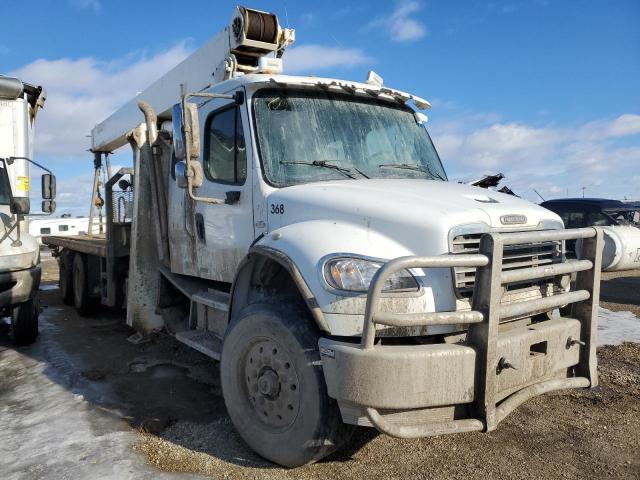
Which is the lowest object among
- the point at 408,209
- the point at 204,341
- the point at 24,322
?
the point at 24,322

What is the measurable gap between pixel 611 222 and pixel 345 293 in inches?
529

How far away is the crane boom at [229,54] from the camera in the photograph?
5.15 metres

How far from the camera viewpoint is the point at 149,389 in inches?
196

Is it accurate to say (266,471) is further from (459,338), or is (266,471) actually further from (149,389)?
(149,389)

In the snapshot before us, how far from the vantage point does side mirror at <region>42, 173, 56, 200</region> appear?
713 cm

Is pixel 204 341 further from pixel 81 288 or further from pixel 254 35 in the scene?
pixel 81 288

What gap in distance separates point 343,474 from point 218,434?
3.49 feet

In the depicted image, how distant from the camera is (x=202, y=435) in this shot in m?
3.88

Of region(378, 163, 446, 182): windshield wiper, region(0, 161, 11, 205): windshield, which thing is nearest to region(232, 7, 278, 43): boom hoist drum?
region(378, 163, 446, 182): windshield wiper

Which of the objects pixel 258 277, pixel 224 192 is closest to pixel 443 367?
pixel 258 277

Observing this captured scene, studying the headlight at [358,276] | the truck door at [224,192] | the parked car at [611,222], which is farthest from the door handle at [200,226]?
the parked car at [611,222]

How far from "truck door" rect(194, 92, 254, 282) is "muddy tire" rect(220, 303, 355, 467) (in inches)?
33.6

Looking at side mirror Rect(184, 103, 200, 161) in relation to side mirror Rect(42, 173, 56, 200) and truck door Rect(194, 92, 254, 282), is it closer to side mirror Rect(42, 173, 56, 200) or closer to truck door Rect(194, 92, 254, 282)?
truck door Rect(194, 92, 254, 282)

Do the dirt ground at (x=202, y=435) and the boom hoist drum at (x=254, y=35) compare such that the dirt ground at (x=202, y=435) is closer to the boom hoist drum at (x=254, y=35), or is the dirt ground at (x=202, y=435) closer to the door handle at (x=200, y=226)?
the door handle at (x=200, y=226)
